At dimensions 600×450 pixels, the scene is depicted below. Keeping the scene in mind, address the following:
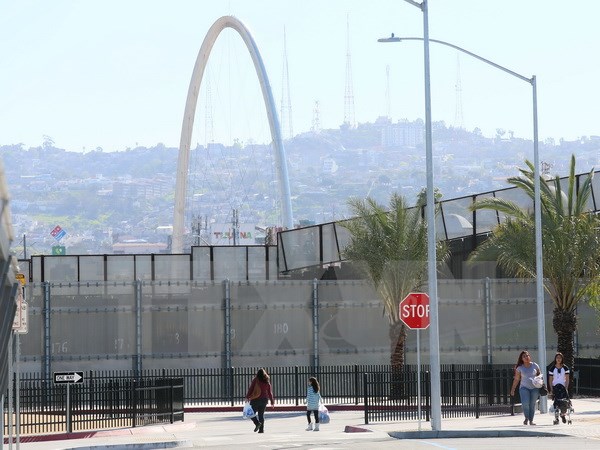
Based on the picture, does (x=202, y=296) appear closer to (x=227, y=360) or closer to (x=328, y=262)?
(x=227, y=360)

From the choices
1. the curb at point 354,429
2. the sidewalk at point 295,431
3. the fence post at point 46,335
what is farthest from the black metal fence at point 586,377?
the fence post at point 46,335

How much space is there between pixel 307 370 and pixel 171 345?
398cm

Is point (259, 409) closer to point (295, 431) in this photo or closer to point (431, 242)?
point (295, 431)

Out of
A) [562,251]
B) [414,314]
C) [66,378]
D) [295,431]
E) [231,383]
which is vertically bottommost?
[295,431]

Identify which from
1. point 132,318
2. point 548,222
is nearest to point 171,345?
point 132,318

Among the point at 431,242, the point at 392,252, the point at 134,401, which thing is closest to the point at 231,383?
the point at 392,252

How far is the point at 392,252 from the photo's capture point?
40625 millimetres

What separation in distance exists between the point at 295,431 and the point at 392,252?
37.1 feet

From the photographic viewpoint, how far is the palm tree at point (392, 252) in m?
40.1

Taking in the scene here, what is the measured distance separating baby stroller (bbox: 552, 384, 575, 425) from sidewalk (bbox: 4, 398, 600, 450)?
194mm

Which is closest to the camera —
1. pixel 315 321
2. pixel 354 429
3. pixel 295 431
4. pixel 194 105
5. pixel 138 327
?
pixel 354 429

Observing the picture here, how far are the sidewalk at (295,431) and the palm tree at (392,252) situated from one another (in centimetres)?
632

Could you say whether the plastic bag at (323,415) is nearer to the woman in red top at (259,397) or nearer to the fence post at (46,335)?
the woman in red top at (259,397)

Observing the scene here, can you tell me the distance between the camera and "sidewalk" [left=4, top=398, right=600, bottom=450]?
→ 26.8m
